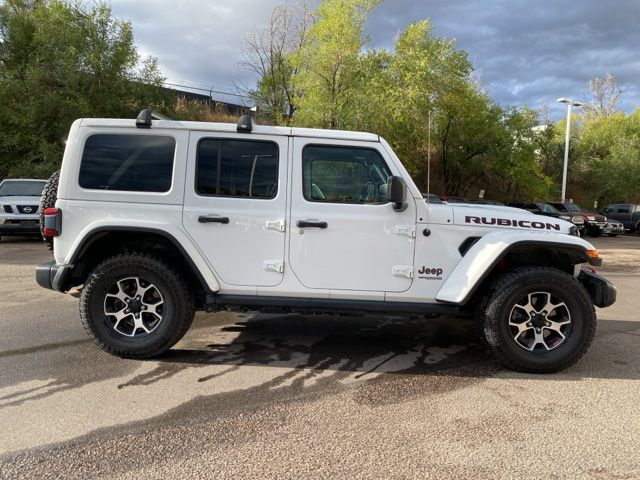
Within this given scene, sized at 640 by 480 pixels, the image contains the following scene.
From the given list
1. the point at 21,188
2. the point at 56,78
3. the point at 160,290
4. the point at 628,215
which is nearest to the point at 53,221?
the point at 160,290

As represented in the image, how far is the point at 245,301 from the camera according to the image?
443 cm

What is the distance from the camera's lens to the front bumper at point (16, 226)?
43.2ft

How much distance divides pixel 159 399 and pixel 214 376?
0.58m

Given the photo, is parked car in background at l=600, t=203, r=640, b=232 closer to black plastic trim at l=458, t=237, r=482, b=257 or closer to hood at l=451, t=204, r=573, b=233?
hood at l=451, t=204, r=573, b=233

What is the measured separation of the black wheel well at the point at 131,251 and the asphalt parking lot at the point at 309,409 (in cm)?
74

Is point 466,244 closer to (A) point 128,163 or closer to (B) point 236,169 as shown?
A: (B) point 236,169

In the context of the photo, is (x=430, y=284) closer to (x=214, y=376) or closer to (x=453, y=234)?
(x=453, y=234)

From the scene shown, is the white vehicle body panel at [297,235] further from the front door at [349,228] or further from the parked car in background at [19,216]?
the parked car in background at [19,216]

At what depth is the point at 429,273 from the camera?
4371 millimetres

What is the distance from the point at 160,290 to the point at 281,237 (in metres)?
1.21

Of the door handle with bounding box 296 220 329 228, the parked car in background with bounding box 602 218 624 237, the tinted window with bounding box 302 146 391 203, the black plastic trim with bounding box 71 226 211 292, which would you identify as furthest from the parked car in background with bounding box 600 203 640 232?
the black plastic trim with bounding box 71 226 211 292

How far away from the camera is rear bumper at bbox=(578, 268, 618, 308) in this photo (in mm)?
4484

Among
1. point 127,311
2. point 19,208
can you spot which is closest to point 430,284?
point 127,311

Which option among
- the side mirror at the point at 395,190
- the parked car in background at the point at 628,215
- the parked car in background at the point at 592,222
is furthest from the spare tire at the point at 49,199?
the parked car in background at the point at 628,215
